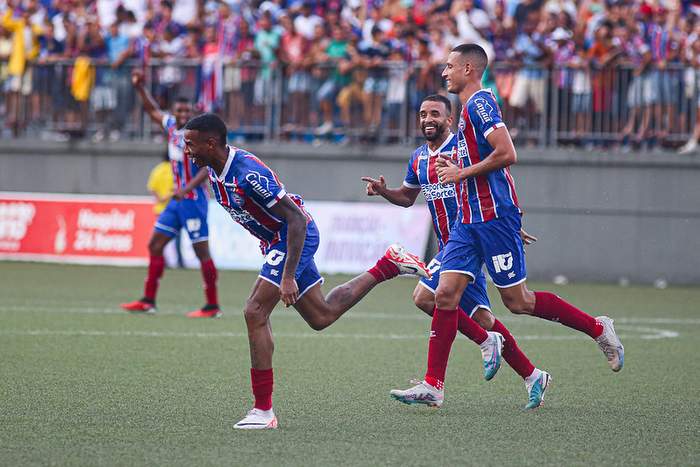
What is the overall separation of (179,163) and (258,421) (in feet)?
23.3

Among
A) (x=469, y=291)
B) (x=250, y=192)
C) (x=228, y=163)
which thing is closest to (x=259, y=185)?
(x=250, y=192)

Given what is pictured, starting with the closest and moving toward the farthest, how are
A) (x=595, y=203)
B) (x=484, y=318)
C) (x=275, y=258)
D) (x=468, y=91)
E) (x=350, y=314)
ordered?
(x=275, y=258) < (x=468, y=91) < (x=484, y=318) < (x=350, y=314) < (x=595, y=203)

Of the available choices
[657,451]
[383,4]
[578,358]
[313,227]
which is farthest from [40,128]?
[657,451]

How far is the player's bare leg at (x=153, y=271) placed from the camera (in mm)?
13883

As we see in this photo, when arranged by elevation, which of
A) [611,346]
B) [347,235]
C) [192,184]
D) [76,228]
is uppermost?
[192,184]

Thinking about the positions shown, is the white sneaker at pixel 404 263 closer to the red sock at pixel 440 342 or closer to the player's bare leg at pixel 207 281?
the red sock at pixel 440 342

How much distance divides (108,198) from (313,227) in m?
13.9

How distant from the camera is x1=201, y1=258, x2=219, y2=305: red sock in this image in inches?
535

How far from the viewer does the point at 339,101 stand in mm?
21219

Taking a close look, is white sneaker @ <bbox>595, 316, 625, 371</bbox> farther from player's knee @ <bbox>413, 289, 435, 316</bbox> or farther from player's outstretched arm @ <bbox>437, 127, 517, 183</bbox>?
player's outstretched arm @ <bbox>437, 127, 517, 183</bbox>

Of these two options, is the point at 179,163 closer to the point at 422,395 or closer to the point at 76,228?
the point at 422,395

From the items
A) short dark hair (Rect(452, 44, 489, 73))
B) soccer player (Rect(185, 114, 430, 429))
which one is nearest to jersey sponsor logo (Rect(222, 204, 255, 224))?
soccer player (Rect(185, 114, 430, 429))

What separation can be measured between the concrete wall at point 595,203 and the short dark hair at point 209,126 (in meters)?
13.3

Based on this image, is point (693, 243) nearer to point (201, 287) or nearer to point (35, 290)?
point (201, 287)
